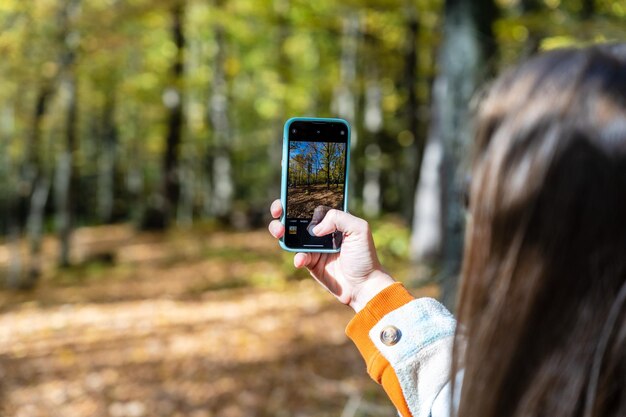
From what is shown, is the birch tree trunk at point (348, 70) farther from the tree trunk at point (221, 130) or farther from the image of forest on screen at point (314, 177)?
the image of forest on screen at point (314, 177)

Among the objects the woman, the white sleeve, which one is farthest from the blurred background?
the white sleeve

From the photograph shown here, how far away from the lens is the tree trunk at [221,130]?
59.5ft

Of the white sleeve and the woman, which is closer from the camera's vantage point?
the woman

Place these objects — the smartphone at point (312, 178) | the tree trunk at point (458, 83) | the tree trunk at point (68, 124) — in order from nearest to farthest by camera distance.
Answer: the smartphone at point (312, 178), the tree trunk at point (458, 83), the tree trunk at point (68, 124)

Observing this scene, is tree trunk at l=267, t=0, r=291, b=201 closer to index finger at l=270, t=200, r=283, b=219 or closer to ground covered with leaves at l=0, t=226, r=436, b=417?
ground covered with leaves at l=0, t=226, r=436, b=417

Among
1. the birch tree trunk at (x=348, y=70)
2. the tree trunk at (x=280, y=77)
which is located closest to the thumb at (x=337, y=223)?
the tree trunk at (x=280, y=77)

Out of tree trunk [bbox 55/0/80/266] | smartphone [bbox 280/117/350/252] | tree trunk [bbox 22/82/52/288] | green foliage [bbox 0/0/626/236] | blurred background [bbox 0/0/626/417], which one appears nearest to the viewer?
smartphone [bbox 280/117/350/252]

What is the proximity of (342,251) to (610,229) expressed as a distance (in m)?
0.86

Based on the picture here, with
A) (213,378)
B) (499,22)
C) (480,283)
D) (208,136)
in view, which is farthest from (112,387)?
(208,136)

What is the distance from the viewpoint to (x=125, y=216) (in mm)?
34750

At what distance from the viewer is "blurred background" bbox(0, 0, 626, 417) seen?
563 centimetres

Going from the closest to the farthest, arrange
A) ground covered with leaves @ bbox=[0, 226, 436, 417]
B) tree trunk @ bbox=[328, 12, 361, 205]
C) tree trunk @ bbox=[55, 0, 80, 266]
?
ground covered with leaves @ bbox=[0, 226, 436, 417], tree trunk @ bbox=[55, 0, 80, 266], tree trunk @ bbox=[328, 12, 361, 205]

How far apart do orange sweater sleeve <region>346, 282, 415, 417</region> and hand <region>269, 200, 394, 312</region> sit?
0.08 meters

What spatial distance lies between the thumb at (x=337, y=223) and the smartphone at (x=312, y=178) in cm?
6
